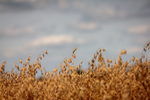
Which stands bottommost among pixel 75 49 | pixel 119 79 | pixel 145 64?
pixel 119 79

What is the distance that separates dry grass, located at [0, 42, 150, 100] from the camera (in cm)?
262

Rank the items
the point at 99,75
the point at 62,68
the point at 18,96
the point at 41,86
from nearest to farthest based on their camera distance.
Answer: the point at 99,75 < the point at 18,96 < the point at 41,86 < the point at 62,68

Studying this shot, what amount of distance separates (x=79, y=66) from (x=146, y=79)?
1482 mm

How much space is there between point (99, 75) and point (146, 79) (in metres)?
0.69

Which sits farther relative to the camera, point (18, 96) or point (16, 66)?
point (16, 66)

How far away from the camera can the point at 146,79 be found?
2838mm

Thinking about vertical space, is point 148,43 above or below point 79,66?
above

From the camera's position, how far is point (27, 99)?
2977 mm

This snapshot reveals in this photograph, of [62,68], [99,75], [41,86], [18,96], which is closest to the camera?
[99,75]

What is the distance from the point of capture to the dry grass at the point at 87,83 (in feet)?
8.58

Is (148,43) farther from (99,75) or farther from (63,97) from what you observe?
(63,97)

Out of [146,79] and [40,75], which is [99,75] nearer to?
[146,79]

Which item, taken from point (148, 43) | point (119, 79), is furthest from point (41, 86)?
point (148, 43)

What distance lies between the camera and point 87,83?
307 centimetres
